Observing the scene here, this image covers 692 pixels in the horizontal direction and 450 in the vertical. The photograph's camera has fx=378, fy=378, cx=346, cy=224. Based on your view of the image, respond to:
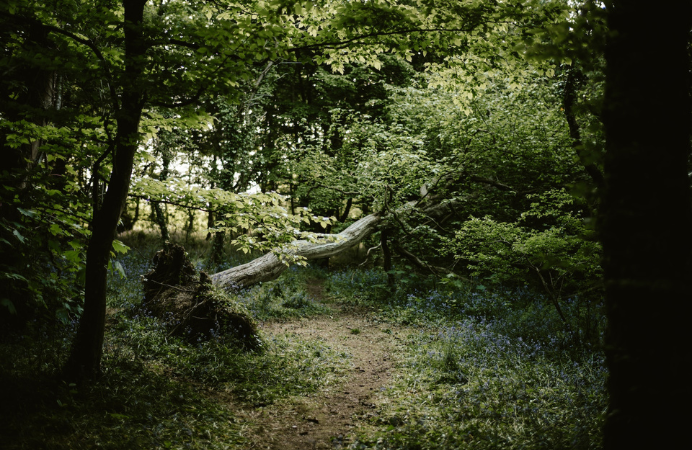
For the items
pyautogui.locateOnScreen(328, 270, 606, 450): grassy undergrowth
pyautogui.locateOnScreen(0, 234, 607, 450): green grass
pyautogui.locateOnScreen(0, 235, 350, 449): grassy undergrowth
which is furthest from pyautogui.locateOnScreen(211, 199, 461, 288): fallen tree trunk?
pyautogui.locateOnScreen(328, 270, 606, 450): grassy undergrowth

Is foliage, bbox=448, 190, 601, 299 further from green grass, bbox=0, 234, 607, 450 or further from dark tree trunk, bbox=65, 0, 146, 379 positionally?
dark tree trunk, bbox=65, 0, 146, 379

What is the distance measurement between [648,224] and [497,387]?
12.2ft

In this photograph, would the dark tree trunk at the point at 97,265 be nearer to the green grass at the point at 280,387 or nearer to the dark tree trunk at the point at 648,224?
the green grass at the point at 280,387

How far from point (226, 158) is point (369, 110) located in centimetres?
794

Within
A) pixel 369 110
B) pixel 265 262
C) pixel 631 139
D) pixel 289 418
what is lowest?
pixel 289 418

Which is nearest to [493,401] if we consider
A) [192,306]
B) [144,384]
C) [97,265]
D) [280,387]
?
[280,387]

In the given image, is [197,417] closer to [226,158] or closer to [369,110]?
[226,158]

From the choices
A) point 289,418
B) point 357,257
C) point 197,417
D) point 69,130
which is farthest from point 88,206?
point 357,257

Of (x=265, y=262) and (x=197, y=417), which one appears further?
(x=265, y=262)

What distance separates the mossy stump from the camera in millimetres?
6941

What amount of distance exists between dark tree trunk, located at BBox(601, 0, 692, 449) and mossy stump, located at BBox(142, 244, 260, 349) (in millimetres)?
6045

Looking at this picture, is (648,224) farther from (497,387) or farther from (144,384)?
(144,384)

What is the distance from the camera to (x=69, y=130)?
4754mm

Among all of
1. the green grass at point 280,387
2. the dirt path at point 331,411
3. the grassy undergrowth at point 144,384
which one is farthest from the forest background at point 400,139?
the dirt path at point 331,411
